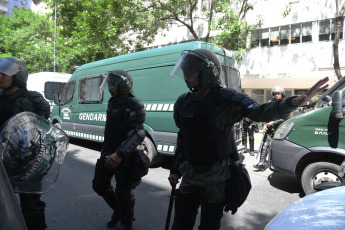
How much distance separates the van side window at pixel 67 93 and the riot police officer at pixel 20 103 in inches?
209

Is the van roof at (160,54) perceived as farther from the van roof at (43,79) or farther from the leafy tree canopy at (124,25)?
the van roof at (43,79)

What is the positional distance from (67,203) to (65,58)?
1283 centimetres

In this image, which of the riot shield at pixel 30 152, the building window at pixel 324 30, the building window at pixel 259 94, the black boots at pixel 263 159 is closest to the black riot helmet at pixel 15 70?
the riot shield at pixel 30 152

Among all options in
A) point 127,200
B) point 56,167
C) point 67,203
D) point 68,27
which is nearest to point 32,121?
point 56,167

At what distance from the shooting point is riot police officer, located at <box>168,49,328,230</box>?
1896 mm

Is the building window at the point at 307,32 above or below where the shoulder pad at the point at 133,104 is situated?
above

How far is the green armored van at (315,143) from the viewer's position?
141 inches

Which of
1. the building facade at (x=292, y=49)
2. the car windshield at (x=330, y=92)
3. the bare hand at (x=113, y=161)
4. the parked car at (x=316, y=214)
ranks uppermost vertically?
the building facade at (x=292, y=49)

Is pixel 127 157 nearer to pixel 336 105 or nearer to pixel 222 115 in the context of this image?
pixel 222 115

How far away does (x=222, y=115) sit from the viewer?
74.6 inches

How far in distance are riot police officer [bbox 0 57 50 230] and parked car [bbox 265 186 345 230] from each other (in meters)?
1.85

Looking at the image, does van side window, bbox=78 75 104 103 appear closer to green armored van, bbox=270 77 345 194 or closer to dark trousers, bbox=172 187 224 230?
green armored van, bbox=270 77 345 194

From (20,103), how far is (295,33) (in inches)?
579

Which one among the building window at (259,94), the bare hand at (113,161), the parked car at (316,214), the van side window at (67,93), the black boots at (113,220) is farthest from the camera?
the building window at (259,94)
